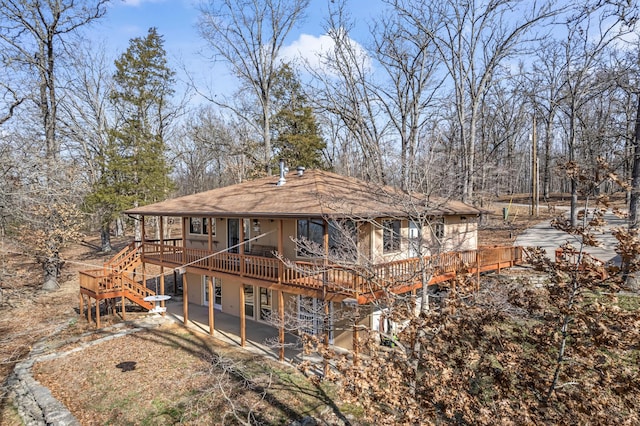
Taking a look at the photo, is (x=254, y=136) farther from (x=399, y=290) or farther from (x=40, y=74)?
(x=399, y=290)

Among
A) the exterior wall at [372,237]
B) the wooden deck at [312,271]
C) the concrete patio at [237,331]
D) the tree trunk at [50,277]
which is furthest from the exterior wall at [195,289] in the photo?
the tree trunk at [50,277]

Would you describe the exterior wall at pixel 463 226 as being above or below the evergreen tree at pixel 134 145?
below

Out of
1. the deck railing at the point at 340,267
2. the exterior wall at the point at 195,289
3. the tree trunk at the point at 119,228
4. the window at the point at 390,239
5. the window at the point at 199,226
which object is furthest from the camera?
the tree trunk at the point at 119,228

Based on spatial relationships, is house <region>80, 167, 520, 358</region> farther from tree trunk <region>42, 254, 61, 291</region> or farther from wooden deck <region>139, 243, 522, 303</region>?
tree trunk <region>42, 254, 61, 291</region>

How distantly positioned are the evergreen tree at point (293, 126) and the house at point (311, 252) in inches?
395

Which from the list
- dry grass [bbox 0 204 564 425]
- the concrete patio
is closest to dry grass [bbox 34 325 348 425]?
dry grass [bbox 0 204 564 425]

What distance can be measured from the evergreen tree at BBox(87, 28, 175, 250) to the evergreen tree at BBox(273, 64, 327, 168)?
8427mm

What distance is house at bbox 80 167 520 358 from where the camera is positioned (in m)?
10.5

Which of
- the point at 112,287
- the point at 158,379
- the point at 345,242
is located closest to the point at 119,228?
the point at 112,287

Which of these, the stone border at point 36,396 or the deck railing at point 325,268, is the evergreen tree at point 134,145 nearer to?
the deck railing at point 325,268

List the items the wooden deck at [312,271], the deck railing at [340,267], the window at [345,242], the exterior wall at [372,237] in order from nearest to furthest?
the window at [345,242], the deck railing at [340,267], the wooden deck at [312,271], the exterior wall at [372,237]

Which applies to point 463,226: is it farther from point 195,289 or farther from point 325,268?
point 195,289

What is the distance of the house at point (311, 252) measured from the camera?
10.5m

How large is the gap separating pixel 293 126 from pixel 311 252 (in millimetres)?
19745
